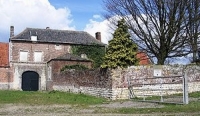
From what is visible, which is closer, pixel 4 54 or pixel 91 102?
pixel 91 102

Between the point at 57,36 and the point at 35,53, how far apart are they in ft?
13.4

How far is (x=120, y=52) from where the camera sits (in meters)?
21.7

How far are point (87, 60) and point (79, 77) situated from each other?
53.2 feet

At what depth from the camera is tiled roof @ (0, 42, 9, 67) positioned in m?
45.4

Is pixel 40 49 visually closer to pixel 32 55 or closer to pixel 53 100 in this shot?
pixel 32 55

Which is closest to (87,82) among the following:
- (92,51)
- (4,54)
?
(92,51)

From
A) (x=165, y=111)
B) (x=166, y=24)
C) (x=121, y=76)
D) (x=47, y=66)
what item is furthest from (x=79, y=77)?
(x=47, y=66)

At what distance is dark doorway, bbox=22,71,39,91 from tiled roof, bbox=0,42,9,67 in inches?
124

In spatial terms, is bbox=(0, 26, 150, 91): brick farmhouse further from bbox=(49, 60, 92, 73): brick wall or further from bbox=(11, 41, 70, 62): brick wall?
bbox=(49, 60, 92, 73): brick wall

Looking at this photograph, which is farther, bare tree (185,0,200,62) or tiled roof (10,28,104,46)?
tiled roof (10,28,104,46)

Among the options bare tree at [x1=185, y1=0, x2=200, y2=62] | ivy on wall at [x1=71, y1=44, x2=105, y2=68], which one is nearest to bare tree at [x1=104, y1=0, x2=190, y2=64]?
bare tree at [x1=185, y1=0, x2=200, y2=62]

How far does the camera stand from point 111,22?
32469 millimetres

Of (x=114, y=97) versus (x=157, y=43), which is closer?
(x=114, y=97)

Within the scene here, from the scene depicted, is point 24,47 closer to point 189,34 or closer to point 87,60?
point 87,60
